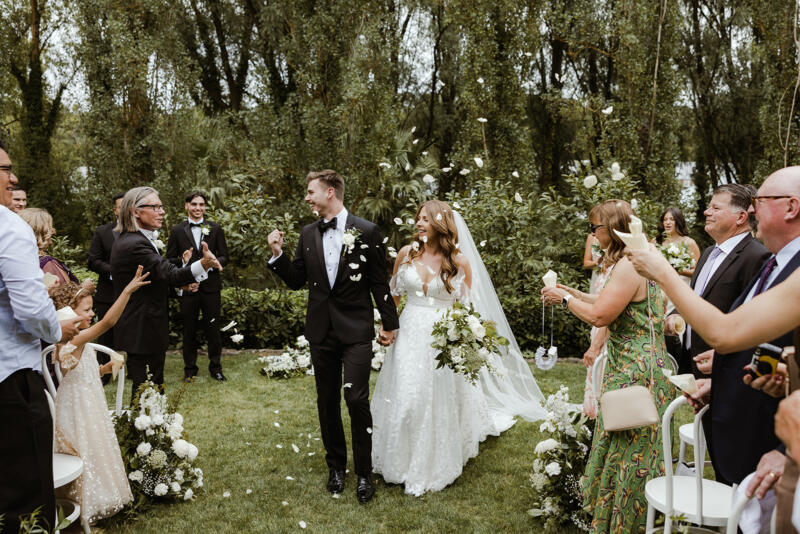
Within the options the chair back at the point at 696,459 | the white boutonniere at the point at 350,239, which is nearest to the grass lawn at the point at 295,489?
the chair back at the point at 696,459

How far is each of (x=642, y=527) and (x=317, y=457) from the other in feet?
8.75

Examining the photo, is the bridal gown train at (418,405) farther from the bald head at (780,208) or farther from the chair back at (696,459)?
the bald head at (780,208)

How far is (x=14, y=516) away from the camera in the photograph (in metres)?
2.43

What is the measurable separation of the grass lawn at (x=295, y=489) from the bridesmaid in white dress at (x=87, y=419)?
258 mm

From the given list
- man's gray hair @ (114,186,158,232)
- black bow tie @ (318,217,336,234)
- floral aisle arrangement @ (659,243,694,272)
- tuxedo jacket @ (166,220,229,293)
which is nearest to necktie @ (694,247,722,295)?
floral aisle arrangement @ (659,243,694,272)

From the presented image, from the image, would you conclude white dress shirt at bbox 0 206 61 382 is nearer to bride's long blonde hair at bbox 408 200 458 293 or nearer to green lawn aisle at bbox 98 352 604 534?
green lawn aisle at bbox 98 352 604 534

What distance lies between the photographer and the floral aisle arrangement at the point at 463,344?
398cm

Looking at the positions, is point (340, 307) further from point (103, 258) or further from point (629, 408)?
point (103, 258)

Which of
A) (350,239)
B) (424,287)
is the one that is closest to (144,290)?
(350,239)

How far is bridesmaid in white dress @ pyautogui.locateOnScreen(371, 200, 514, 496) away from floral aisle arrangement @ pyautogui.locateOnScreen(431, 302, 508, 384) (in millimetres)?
319

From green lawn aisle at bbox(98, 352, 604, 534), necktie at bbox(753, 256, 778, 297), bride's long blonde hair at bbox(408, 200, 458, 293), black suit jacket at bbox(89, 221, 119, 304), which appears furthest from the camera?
black suit jacket at bbox(89, 221, 119, 304)

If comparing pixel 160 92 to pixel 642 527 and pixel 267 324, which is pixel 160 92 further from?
pixel 642 527

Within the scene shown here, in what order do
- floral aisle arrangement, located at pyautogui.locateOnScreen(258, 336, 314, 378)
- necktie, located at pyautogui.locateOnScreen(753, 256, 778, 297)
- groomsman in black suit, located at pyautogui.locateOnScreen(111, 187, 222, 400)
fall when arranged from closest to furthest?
necktie, located at pyautogui.locateOnScreen(753, 256, 778, 297)
groomsman in black suit, located at pyautogui.locateOnScreen(111, 187, 222, 400)
floral aisle arrangement, located at pyautogui.locateOnScreen(258, 336, 314, 378)

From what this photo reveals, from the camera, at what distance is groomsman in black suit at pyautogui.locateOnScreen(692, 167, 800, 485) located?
6.38ft
